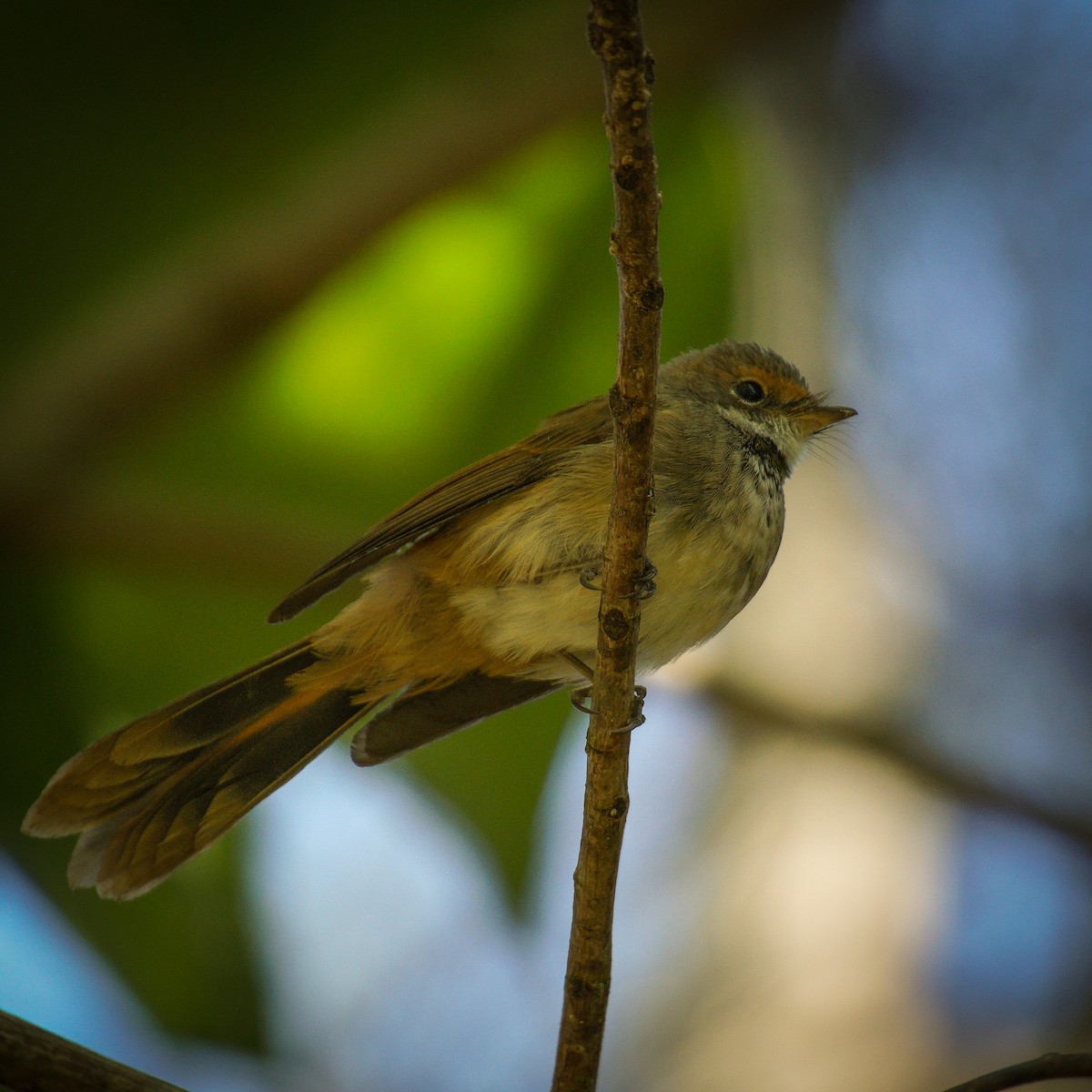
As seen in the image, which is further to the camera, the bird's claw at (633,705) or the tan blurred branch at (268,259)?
the tan blurred branch at (268,259)

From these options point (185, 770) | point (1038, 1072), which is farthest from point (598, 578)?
point (1038, 1072)

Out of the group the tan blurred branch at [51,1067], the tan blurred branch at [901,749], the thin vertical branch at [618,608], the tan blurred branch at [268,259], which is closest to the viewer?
the tan blurred branch at [51,1067]

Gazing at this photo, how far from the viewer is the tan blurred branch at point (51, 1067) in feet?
6.27

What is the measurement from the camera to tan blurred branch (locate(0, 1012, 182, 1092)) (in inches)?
75.2

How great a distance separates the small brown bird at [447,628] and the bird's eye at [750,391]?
292 millimetres

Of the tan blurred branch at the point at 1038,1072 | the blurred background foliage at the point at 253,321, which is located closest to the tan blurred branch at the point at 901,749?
the blurred background foliage at the point at 253,321

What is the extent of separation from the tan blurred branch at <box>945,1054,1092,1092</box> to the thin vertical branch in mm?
793

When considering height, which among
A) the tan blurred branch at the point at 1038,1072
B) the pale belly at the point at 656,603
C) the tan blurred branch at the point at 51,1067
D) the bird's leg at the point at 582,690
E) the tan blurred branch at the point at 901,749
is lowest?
the tan blurred branch at the point at 51,1067

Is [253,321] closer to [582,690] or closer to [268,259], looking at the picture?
[268,259]

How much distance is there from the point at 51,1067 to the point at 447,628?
1904 mm

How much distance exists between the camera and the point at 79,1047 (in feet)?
6.52

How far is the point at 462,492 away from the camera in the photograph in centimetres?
356

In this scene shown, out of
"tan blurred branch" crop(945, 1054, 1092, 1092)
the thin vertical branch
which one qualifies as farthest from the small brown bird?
"tan blurred branch" crop(945, 1054, 1092, 1092)

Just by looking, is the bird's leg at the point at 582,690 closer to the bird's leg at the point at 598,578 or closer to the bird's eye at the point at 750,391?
the bird's leg at the point at 598,578
